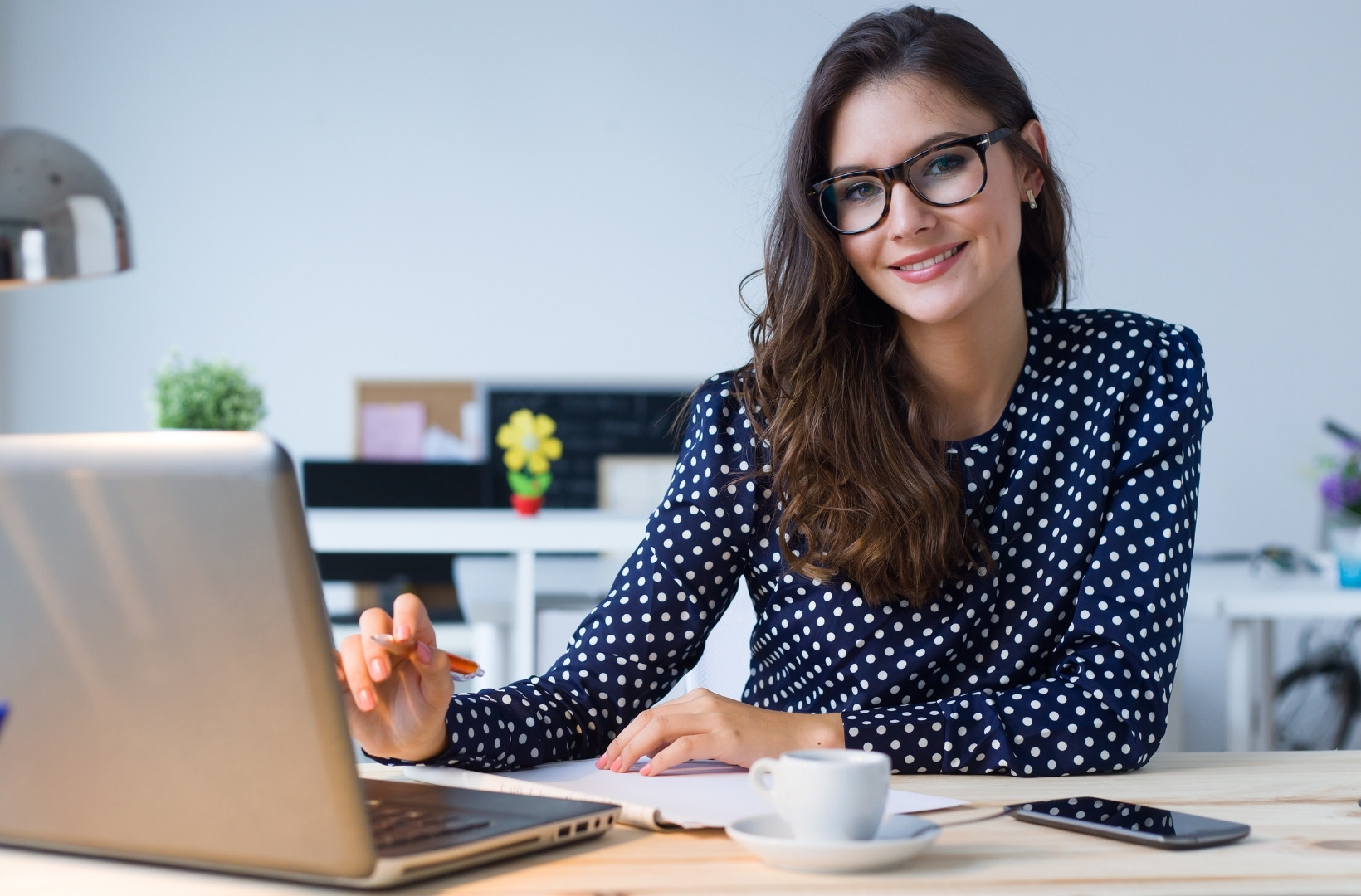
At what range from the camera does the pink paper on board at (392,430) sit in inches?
189

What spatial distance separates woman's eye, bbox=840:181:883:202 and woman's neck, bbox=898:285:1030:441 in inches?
6.3

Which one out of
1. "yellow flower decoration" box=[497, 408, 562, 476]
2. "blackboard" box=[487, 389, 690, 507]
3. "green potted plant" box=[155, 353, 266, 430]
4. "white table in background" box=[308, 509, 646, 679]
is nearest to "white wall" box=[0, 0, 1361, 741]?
"blackboard" box=[487, 389, 690, 507]

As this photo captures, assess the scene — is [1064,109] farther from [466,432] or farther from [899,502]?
[899,502]

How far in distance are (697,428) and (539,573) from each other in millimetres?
2151

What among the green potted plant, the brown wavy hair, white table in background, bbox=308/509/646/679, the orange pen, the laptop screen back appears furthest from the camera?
the green potted plant

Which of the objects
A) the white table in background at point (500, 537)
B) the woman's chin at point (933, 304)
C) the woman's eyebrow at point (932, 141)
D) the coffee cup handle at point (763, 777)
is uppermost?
the woman's eyebrow at point (932, 141)

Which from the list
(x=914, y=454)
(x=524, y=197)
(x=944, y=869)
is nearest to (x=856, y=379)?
(x=914, y=454)

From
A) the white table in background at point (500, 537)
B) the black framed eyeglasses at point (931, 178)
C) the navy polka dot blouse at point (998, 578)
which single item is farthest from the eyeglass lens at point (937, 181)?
the white table in background at point (500, 537)

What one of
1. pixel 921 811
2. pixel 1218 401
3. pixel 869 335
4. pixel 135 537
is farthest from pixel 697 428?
pixel 1218 401

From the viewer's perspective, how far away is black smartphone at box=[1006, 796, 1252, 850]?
73 centimetres

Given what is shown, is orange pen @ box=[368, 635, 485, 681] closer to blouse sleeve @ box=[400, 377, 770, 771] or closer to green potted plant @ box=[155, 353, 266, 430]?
blouse sleeve @ box=[400, 377, 770, 771]

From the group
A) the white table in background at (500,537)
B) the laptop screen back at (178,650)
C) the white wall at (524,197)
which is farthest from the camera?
the white wall at (524,197)

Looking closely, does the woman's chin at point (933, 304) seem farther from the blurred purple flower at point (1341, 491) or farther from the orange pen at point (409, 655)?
the blurred purple flower at point (1341, 491)

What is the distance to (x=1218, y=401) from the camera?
15.5ft
